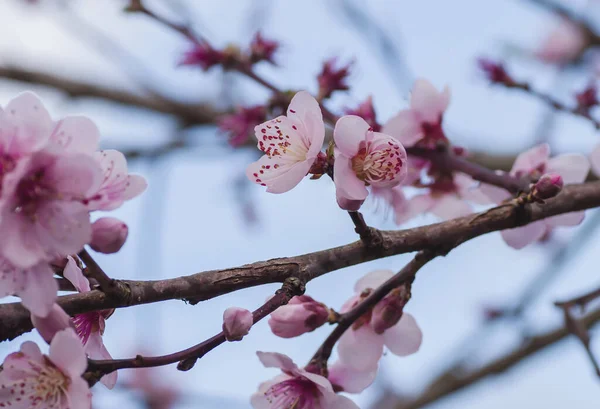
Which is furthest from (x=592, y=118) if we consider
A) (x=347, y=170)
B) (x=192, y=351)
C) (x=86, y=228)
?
(x=86, y=228)

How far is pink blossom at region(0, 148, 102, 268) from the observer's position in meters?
0.88

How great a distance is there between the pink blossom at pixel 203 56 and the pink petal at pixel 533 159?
914 millimetres

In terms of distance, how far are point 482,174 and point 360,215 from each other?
1.97ft

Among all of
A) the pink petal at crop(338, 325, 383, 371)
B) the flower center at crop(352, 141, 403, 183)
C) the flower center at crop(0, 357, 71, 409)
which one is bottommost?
the flower center at crop(0, 357, 71, 409)

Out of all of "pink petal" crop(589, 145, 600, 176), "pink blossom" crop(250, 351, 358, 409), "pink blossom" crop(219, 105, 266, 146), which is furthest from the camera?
"pink blossom" crop(219, 105, 266, 146)

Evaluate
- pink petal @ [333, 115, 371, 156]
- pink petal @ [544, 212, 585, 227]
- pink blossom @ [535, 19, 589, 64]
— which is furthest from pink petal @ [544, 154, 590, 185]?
pink blossom @ [535, 19, 589, 64]

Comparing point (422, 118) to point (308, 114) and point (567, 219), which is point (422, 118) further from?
point (308, 114)

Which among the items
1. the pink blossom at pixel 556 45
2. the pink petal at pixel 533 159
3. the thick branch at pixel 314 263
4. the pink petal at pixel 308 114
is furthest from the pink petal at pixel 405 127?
the pink blossom at pixel 556 45

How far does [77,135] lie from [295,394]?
0.62 meters

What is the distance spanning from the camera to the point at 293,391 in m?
1.27

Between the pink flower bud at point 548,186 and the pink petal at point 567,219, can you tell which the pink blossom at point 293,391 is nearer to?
the pink flower bud at point 548,186

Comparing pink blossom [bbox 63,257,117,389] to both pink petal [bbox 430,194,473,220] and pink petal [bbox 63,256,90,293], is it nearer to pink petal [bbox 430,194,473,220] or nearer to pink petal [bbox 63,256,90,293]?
pink petal [bbox 63,256,90,293]

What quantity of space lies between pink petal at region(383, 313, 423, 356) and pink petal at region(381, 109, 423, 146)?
45cm

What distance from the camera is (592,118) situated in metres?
1.96
